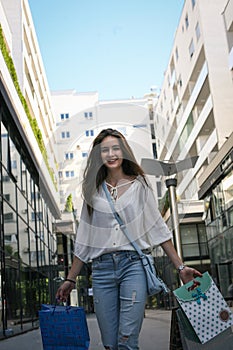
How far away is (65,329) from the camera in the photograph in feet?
10.6

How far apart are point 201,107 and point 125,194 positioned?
1344 inches

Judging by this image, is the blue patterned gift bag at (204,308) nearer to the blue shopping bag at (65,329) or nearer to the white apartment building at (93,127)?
the blue shopping bag at (65,329)

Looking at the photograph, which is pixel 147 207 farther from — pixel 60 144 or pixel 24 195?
pixel 24 195

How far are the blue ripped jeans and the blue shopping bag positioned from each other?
115 mm

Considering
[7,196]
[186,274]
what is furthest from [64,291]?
[7,196]

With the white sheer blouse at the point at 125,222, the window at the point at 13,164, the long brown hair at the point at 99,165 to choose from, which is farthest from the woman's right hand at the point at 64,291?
the window at the point at 13,164

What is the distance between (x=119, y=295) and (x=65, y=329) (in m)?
0.36

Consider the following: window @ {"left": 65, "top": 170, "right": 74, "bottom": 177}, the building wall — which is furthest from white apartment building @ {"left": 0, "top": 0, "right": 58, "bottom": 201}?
window @ {"left": 65, "top": 170, "right": 74, "bottom": 177}

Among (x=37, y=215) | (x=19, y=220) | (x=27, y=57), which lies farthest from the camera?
(x=27, y=57)

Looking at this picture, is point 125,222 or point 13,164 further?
point 13,164

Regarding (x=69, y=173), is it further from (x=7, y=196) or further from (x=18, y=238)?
(x=18, y=238)

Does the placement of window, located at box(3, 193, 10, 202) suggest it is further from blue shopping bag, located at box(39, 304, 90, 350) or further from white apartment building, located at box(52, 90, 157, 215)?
blue shopping bag, located at box(39, 304, 90, 350)

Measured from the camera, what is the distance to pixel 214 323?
3.38 meters

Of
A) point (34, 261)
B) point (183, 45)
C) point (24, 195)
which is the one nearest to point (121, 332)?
point (24, 195)
